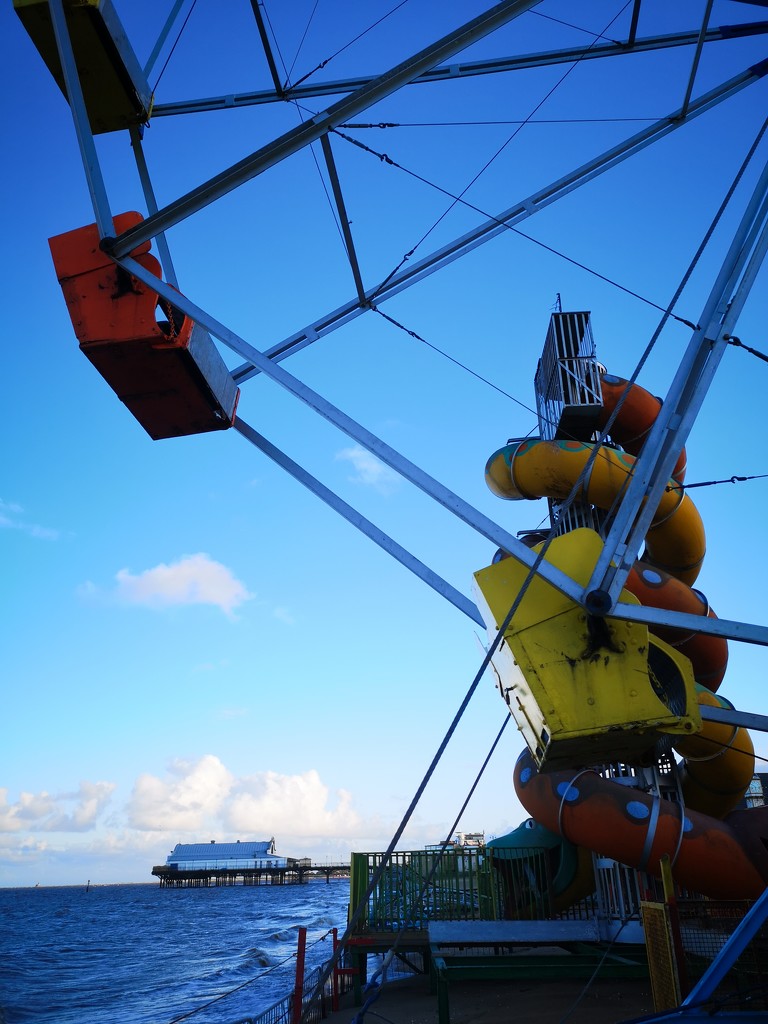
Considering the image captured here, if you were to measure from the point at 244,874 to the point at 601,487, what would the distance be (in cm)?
15926

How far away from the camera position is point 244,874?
15100 centimetres

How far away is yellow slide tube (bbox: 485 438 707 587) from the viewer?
13.7 m

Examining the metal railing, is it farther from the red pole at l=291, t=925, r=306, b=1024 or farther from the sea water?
the sea water

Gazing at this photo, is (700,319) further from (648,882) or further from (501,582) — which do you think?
(648,882)

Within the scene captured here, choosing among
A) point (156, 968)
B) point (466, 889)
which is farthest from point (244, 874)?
point (466, 889)

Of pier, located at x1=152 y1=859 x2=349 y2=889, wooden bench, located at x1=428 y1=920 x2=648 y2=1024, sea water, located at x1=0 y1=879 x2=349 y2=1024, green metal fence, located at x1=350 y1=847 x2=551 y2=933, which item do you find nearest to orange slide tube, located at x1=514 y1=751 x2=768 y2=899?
wooden bench, located at x1=428 y1=920 x2=648 y2=1024

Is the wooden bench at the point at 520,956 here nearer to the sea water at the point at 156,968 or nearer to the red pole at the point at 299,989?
the red pole at the point at 299,989

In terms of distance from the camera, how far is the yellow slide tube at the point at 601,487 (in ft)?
44.9

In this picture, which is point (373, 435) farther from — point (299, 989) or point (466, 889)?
point (466, 889)

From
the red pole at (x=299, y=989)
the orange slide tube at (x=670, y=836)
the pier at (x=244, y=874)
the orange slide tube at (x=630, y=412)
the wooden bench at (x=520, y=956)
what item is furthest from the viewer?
the pier at (x=244, y=874)

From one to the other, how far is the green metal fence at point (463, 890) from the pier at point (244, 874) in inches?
5922

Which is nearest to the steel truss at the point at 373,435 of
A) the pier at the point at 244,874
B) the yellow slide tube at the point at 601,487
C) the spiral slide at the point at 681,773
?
the spiral slide at the point at 681,773

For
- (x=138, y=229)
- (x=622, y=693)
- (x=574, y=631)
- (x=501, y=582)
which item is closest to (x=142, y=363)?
(x=138, y=229)

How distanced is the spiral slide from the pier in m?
153
